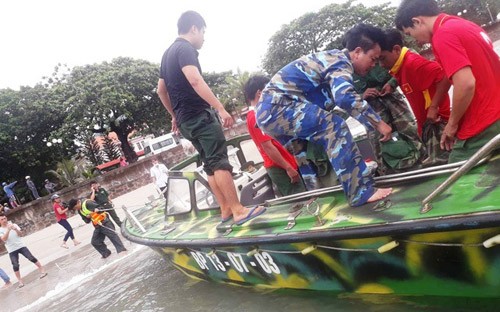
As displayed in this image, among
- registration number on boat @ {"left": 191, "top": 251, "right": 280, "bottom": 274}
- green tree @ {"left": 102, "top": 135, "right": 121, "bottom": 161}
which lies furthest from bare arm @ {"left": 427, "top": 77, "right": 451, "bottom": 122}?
green tree @ {"left": 102, "top": 135, "right": 121, "bottom": 161}

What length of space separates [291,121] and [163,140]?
28.4 meters

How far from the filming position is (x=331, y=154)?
2.68m

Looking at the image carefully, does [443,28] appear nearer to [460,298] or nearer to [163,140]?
[460,298]

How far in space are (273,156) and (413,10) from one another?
175cm

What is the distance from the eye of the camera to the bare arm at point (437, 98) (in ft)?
9.75

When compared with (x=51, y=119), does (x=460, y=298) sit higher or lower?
lower

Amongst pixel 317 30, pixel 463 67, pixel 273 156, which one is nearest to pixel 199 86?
pixel 273 156

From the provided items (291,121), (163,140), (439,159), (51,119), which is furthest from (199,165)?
(163,140)

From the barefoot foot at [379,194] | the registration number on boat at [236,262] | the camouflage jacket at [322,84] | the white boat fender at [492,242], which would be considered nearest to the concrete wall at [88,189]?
the registration number on boat at [236,262]

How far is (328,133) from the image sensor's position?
8.86 ft

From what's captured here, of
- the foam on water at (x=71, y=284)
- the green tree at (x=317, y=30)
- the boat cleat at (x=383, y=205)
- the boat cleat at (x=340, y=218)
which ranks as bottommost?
the foam on water at (x=71, y=284)

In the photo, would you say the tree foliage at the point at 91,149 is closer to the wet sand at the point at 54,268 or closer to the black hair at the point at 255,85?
the wet sand at the point at 54,268

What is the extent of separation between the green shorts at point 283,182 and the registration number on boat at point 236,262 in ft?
2.84

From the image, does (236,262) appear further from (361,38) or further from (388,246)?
(361,38)
